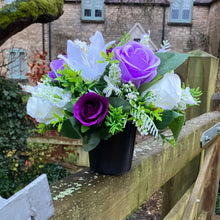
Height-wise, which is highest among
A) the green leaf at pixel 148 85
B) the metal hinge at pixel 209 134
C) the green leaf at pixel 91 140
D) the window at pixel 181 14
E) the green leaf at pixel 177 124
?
the window at pixel 181 14

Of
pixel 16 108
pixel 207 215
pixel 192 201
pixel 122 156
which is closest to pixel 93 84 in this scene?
pixel 122 156

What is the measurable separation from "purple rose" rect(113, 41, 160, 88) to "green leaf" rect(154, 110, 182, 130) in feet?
0.33

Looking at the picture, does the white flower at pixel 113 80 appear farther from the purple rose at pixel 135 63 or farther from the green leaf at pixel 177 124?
the green leaf at pixel 177 124

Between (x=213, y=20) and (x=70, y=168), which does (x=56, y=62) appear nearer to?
(x=70, y=168)

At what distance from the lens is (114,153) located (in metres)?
0.61

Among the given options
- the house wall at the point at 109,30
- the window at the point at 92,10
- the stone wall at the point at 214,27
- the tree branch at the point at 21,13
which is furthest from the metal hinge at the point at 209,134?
the window at the point at 92,10

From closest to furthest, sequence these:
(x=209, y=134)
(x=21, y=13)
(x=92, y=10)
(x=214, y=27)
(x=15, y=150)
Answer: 1. (x=209, y=134)
2. (x=21, y=13)
3. (x=15, y=150)
4. (x=214, y=27)
5. (x=92, y=10)

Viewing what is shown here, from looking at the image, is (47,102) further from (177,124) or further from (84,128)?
(177,124)

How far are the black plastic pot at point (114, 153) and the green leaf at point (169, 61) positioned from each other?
0.54 ft

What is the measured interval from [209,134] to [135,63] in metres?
1.03

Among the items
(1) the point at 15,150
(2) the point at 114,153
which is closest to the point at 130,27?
(1) the point at 15,150

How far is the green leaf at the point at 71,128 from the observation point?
0.51m

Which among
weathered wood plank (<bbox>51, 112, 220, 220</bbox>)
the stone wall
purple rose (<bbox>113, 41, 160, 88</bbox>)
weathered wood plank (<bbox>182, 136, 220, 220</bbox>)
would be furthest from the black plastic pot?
the stone wall

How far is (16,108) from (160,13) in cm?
698
